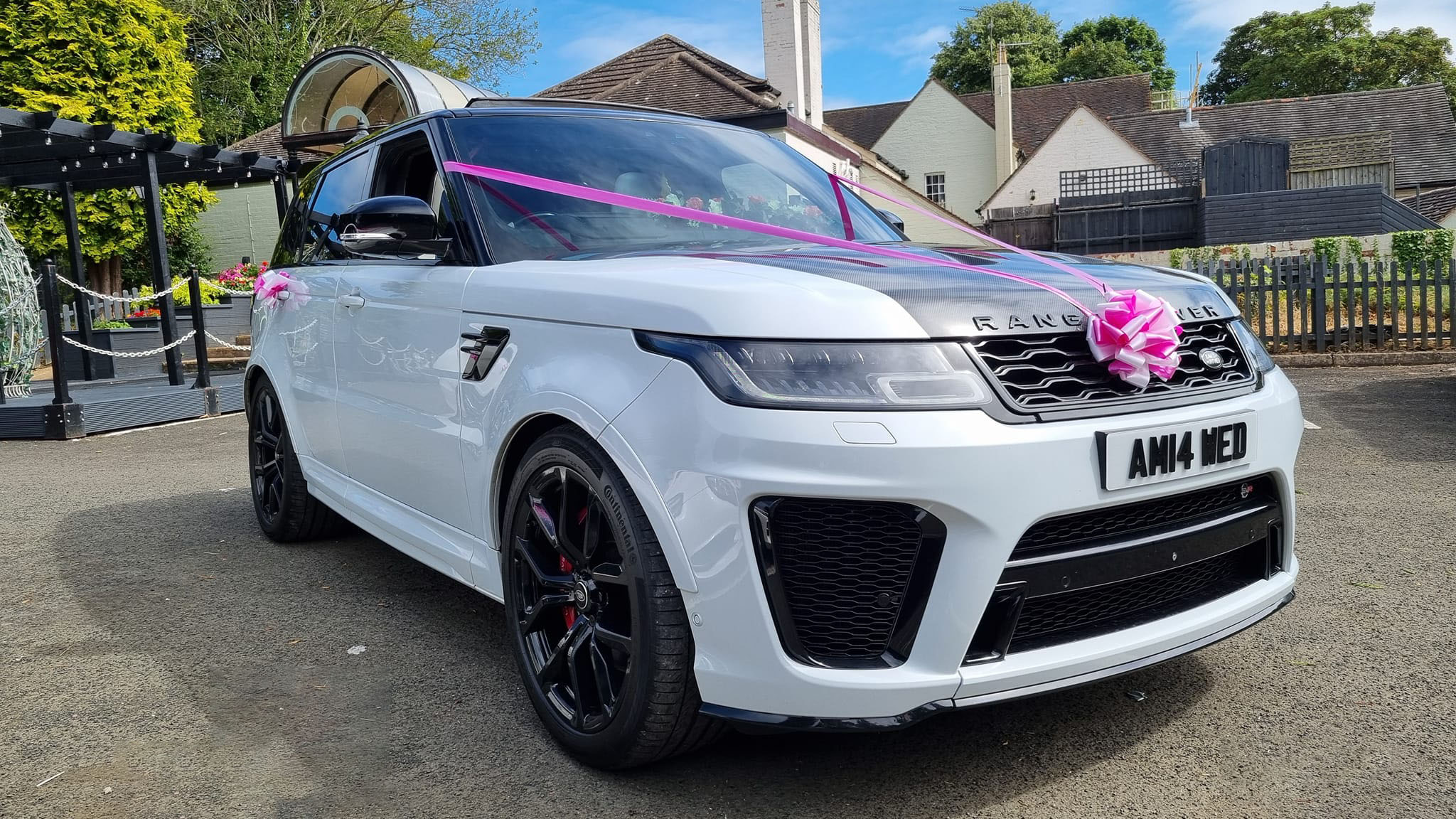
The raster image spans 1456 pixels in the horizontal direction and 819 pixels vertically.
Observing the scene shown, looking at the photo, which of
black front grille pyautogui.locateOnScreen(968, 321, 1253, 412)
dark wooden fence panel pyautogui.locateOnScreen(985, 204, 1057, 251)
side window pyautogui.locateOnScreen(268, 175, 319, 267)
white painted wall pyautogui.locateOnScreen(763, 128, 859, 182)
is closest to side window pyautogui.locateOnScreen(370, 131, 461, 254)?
side window pyautogui.locateOnScreen(268, 175, 319, 267)

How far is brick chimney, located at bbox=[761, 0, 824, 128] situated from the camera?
975 inches

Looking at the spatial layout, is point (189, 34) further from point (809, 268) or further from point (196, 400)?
point (809, 268)

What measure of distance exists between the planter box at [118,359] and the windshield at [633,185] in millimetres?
14396

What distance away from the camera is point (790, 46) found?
983 inches

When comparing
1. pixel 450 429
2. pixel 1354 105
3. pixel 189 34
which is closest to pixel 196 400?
pixel 450 429

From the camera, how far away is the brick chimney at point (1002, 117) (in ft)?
137

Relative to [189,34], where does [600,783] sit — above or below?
below

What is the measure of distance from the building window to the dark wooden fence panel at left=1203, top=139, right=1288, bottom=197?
15130 millimetres

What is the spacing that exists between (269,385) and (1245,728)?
424 cm

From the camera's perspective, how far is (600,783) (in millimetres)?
2580

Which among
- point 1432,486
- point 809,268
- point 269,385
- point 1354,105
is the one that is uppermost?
point 1354,105

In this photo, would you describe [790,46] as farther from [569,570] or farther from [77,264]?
[569,570]

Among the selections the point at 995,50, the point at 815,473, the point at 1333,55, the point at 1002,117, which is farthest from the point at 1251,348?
the point at 1333,55

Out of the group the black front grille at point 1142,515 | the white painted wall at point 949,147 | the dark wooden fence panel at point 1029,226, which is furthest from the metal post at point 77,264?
the white painted wall at point 949,147
